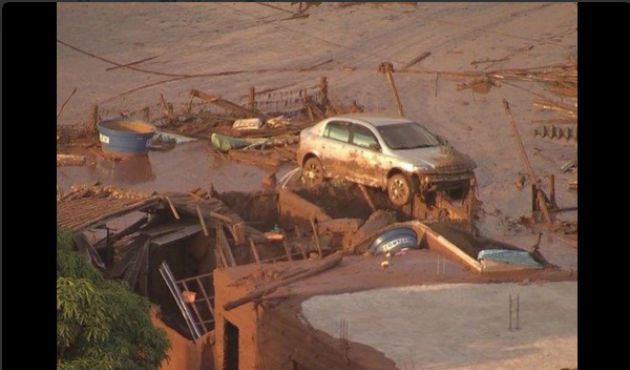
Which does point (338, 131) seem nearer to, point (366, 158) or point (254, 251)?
point (366, 158)

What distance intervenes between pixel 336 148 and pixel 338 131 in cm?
22

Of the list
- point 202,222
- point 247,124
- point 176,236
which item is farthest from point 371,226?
point 247,124

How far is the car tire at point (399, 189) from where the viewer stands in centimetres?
2119

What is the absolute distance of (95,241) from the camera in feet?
67.6

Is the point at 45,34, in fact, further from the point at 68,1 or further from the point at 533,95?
the point at 533,95

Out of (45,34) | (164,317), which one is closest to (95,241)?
(164,317)

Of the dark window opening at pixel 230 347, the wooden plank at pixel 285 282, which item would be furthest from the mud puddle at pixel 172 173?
the dark window opening at pixel 230 347

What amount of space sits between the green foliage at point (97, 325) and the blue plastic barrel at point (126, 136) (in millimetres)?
7322

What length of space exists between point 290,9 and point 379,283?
33.5 feet

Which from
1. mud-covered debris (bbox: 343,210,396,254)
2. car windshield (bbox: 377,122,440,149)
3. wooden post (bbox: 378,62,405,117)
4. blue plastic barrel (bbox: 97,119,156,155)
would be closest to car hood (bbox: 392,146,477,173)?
car windshield (bbox: 377,122,440,149)

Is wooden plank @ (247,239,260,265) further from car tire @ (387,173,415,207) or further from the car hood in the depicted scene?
the car hood
